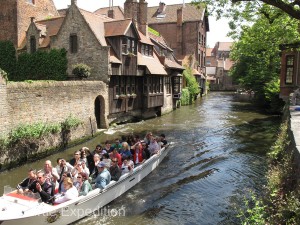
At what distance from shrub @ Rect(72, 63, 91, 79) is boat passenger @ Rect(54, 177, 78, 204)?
13.2 meters

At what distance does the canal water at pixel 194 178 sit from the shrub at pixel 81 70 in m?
4.18

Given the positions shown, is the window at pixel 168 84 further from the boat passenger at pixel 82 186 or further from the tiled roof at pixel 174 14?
the boat passenger at pixel 82 186

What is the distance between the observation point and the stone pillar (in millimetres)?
13156

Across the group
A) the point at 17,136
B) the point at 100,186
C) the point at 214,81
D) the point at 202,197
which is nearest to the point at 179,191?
the point at 202,197

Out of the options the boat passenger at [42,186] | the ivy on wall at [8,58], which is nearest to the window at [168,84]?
the ivy on wall at [8,58]

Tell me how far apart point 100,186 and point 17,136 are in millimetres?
5780

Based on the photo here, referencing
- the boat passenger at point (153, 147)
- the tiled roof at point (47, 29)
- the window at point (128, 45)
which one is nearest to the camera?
the boat passenger at point (153, 147)

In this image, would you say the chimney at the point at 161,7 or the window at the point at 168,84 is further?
the chimney at the point at 161,7

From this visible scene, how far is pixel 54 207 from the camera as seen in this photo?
26.6 ft

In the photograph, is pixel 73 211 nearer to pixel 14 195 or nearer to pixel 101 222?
pixel 101 222

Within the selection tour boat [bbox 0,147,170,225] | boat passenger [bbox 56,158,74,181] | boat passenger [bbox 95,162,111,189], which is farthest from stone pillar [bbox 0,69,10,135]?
boat passenger [bbox 95,162,111,189]

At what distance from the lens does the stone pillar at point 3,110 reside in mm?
13156

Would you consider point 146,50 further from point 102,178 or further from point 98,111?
point 102,178

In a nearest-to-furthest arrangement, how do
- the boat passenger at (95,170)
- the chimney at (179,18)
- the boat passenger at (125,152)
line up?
the boat passenger at (95,170) < the boat passenger at (125,152) < the chimney at (179,18)
